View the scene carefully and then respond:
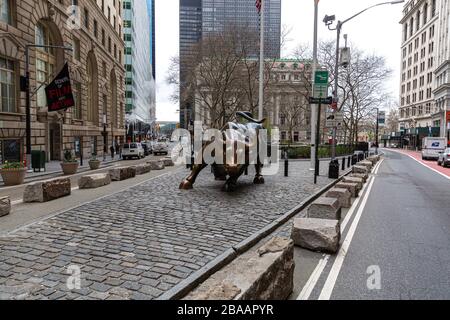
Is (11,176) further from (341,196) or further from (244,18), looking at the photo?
(244,18)

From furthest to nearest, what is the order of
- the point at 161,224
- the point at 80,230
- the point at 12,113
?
1. the point at 12,113
2. the point at 161,224
3. the point at 80,230

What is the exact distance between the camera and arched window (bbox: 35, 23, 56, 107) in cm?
2739

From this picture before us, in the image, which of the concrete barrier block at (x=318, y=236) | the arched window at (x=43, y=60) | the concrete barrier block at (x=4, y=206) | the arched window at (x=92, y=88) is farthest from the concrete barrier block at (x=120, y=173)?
the arched window at (x=92, y=88)

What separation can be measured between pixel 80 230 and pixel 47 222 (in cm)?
110

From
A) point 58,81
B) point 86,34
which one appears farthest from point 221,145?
point 86,34

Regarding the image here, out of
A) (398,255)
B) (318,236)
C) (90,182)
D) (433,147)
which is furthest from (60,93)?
(433,147)

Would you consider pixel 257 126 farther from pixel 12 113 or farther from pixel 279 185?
pixel 12 113

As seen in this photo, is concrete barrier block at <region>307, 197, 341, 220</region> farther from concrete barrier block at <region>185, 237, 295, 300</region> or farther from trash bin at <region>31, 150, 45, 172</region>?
trash bin at <region>31, 150, 45, 172</region>

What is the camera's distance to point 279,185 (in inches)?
549

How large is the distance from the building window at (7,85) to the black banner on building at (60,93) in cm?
415

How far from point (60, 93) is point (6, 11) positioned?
7.43m

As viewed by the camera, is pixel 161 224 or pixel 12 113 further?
pixel 12 113

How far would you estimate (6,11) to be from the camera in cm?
2289

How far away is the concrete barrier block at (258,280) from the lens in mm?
3354
